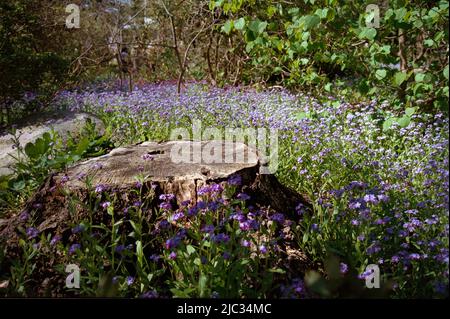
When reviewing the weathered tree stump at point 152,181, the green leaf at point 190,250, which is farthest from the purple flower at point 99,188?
the green leaf at point 190,250

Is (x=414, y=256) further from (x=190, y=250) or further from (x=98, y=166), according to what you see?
(x=98, y=166)

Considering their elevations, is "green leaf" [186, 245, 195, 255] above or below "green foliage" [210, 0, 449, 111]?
below

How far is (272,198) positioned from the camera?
284cm

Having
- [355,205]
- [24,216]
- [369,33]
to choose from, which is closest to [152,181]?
[24,216]

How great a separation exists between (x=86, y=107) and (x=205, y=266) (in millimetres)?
5215

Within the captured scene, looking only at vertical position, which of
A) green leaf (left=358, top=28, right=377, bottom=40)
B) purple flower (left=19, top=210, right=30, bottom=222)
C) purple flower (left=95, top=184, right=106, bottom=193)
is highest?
green leaf (left=358, top=28, right=377, bottom=40)

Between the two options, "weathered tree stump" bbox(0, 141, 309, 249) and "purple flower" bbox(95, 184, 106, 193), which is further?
"weathered tree stump" bbox(0, 141, 309, 249)

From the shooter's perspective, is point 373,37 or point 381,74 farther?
point 381,74

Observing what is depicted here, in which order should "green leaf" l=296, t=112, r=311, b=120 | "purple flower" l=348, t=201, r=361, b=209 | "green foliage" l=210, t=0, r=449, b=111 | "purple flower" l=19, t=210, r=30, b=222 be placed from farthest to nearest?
"green leaf" l=296, t=112, r=311, b=120 → "green foliage" l=210, t=0, r=449, b=111 → "purple flower" l=19, t=210, r=30, b=222 → "purple flower" l=348, t=201, r=361, b=209

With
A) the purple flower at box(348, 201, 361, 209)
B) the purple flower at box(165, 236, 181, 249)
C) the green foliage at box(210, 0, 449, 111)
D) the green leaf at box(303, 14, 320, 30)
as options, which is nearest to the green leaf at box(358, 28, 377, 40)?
the green foliage at box(210, 0, 449, 111)

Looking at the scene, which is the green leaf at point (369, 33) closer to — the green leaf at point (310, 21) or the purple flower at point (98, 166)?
the green leaf at point (310, 21)

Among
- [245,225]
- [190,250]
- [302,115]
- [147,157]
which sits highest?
[302,115]

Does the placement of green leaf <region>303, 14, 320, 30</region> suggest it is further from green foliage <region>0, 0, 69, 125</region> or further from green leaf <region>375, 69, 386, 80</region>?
green foliage <region>0, 0, 69, 125</region>

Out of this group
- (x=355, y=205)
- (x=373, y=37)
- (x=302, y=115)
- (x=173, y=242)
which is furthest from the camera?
(x=302, y=115)
